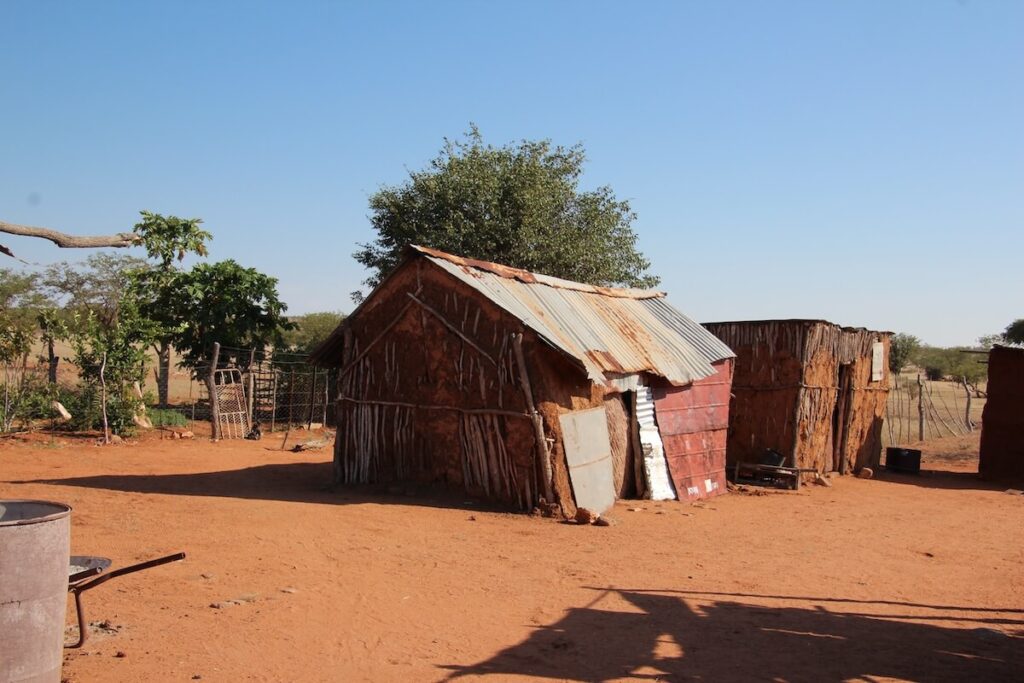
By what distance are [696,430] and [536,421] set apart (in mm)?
4264

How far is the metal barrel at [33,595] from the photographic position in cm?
428

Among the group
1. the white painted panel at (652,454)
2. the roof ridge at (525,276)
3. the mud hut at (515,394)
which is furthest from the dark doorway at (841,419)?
the white painted panel at (652,454)

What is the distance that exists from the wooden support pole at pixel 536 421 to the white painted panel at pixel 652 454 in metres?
2.50

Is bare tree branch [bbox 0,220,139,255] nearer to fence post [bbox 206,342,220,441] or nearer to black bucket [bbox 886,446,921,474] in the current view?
fence post [bbox 206,342,220,441]

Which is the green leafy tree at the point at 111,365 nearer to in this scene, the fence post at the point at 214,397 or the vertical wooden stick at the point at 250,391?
the fence post at the point at 214,397

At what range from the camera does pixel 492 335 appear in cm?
1174

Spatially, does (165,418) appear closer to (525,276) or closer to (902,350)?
(525,276)

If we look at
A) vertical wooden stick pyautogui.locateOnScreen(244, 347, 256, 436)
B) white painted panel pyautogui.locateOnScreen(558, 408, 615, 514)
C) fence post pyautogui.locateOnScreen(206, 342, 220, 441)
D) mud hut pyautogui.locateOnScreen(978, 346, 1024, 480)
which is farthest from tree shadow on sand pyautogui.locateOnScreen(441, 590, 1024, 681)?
vertical wooden stick pyautogui.locateOnScreen(244, 347, 256, 436)

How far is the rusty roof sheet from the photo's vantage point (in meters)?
12.0

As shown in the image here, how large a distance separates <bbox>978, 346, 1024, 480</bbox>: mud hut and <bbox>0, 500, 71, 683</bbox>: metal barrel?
60.2 feet

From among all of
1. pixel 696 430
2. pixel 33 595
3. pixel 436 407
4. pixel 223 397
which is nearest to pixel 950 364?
pixel 696 430

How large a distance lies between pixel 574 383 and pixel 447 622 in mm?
5430

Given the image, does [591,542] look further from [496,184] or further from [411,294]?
[496,184]

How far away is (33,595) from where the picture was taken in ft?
14.4
